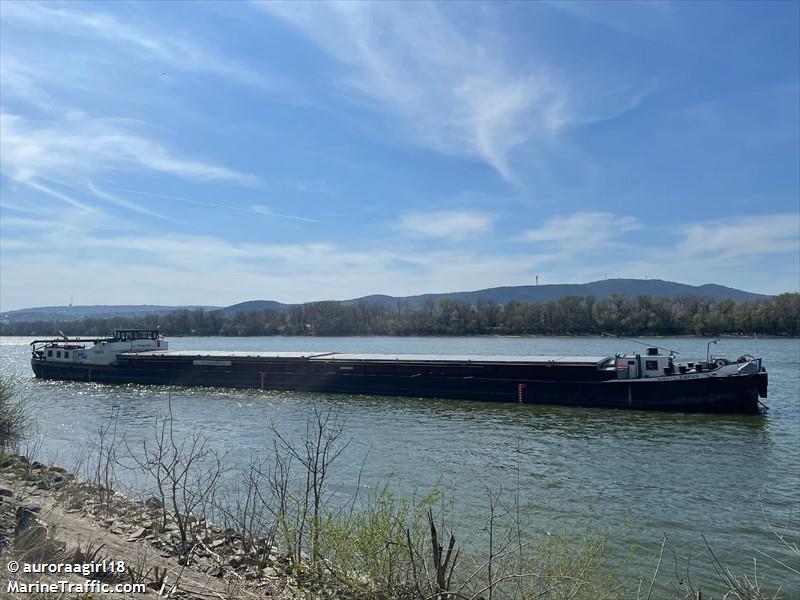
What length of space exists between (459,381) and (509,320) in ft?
254

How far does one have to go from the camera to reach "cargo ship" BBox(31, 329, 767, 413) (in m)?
27.5

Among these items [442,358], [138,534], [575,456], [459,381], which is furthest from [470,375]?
[138,534]

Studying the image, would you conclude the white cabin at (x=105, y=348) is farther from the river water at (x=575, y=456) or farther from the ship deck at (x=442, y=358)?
the river water at (x=575, y=456)

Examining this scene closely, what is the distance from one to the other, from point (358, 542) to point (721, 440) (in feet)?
67.5

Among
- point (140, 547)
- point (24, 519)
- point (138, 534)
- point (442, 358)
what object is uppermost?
point (442, 358)

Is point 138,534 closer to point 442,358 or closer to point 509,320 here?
point 442,358

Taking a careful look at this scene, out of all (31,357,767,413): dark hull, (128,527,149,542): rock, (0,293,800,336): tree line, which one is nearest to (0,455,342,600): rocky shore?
(128,527,149,542): rock

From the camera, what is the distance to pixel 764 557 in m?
9.91

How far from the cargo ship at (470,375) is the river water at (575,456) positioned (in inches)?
50.4

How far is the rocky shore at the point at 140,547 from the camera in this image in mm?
5875

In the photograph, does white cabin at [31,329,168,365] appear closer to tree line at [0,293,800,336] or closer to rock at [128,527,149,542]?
tree line at [0,293,800,336]

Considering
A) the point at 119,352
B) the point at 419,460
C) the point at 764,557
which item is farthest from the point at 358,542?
the point at 119,352

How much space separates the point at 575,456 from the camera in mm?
18000

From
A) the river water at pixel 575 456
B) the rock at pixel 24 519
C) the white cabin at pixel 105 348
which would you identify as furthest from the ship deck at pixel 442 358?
the rock at pixel 24 519
